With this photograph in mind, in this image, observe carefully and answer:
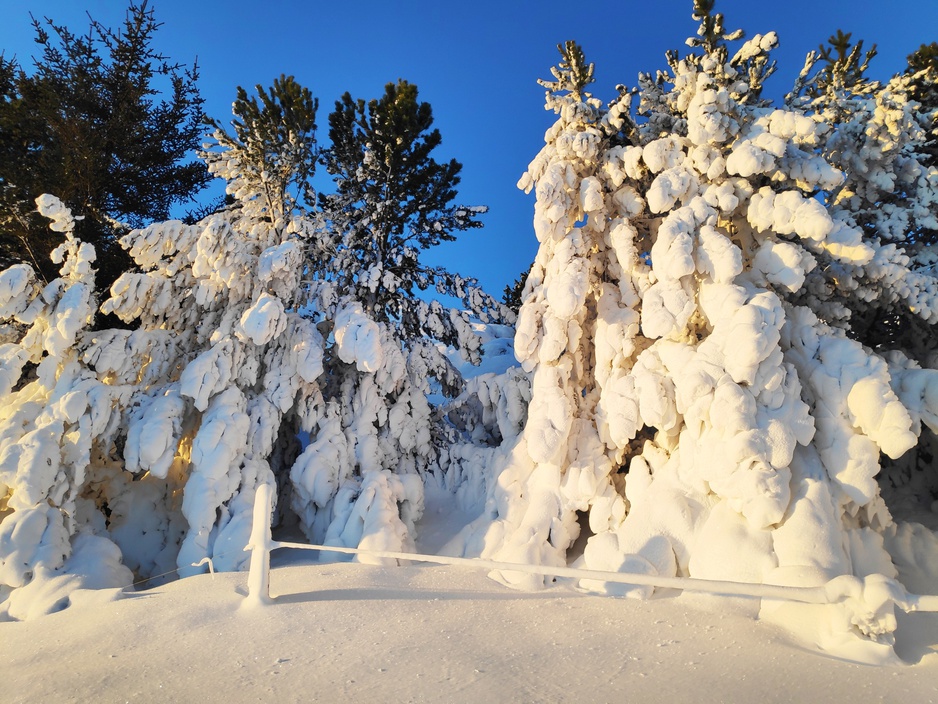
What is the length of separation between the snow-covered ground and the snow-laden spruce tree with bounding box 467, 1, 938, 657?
21.7 inches

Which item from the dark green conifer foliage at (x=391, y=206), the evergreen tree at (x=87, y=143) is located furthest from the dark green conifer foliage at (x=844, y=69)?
the evergreen tree at (x=87, y=143)

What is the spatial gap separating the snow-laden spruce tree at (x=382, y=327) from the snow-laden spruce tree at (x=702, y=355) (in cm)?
165

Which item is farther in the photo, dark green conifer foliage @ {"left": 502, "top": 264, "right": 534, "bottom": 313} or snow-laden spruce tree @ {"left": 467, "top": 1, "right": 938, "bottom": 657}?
dark green conifer foliage @ {"left": 502, "top": 264, "right": 534, "bottom": 313}

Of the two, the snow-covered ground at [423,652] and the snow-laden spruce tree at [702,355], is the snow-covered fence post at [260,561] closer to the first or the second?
the snow-covered ground at [423,652]

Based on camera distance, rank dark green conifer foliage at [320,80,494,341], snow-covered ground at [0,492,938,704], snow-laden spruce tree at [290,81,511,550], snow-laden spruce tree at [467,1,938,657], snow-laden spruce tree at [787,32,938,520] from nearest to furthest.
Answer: snow-covered ground at [0,492,938,704]
snow-laden spruce tree at [467,1,938,657]
snow-laden spruce tree at [787,32,938,520]
snow-laden spruce tree at [290,81,511,550]
dark green conifer foliage at [320,80,494,341]

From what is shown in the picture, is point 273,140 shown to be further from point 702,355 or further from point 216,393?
point 702,355

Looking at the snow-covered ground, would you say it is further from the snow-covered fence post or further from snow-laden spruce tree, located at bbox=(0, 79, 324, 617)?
snow-laden spruce tree, located at bbox=(0, 79, 324, 617)

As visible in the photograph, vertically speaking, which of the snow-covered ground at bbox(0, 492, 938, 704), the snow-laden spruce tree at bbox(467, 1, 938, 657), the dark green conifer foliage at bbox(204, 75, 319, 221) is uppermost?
the dark green conifer foliage at bbox(204, 75, 319, 221)

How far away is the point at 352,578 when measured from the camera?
475 cm

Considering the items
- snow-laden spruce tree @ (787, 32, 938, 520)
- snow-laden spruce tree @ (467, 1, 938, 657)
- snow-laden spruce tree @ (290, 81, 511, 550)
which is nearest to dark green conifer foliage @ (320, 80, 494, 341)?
snow-laden spruce tree @ (290, 81, 511, 550)

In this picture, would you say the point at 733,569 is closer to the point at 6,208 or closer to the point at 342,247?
the point at 342,247

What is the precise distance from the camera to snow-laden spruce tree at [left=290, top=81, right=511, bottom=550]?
23.1 feet

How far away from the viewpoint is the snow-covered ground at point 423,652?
2.50 m

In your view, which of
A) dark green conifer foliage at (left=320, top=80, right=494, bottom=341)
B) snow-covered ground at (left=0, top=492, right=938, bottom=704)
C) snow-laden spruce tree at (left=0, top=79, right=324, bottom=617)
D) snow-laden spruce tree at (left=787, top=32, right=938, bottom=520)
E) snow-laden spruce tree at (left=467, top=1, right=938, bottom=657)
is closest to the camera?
snow-covered ground at (left=0, top=492, right=938, bottom=704)
